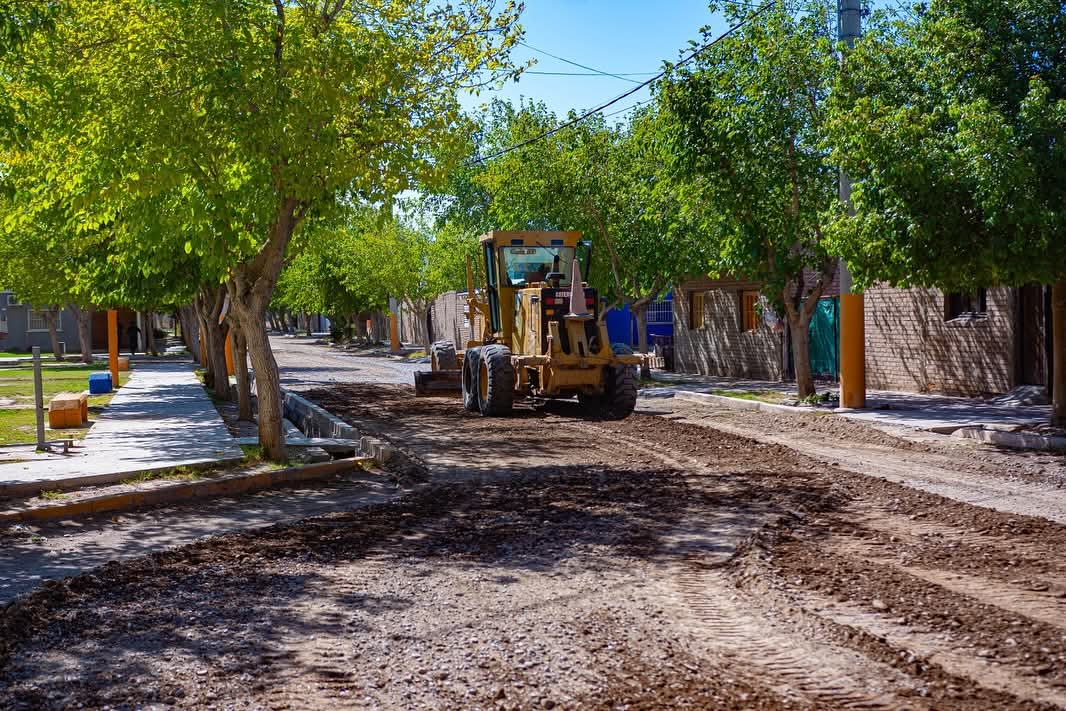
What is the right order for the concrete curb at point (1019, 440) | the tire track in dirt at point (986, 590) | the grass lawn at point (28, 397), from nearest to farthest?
1. the tire track in dirt at point (986, 590)
2. the concrete curb at point (1019, 440)
3. the grass lawn at point (28, 397)

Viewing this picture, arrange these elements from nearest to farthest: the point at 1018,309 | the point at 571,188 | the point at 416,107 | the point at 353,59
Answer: the point at 353,59 → the point at 416,107 → the point at 1018,309 → the point at 571,188

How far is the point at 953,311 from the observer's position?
66.5 ft

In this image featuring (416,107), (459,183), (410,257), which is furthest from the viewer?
(410,257)

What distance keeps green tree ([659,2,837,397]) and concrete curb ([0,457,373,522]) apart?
871 cm

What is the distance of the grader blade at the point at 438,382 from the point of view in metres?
22.5

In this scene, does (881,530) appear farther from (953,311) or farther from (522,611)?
(953,311)

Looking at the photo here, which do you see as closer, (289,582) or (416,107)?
(289,582)

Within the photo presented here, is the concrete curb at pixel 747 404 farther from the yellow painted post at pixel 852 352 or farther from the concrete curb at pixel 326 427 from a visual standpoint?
the concrete curb at pixel 326 427

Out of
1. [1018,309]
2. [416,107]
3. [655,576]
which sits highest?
[416,107]

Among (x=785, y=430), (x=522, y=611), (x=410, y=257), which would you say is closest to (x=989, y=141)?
(x=785, y=430)

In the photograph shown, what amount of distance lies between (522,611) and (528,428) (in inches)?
395

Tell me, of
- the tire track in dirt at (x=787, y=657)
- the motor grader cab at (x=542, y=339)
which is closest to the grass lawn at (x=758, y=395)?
the motor grader cab at (x=542, y=339)

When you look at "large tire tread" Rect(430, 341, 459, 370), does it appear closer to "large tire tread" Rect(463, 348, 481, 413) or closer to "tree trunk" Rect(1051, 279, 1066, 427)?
"large tire tread" Rect(463, 348, 481, 413)

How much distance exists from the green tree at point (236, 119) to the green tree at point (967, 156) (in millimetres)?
5209
